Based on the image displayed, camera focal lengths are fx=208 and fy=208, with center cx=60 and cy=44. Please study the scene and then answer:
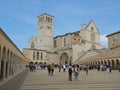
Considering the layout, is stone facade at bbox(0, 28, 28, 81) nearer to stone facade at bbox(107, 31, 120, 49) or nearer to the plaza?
the plaza

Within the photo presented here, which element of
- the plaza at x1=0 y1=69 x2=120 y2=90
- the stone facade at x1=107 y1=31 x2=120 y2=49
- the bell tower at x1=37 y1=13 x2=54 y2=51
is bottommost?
the plaza at x1=0 y1=69 x2=120 y2=90

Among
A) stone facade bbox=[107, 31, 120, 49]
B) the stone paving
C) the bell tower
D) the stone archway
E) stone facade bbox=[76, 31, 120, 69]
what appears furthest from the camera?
the bell tower

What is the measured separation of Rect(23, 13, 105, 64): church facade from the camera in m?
82.9

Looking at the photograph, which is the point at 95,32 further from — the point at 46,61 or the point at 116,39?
the point at 116,39

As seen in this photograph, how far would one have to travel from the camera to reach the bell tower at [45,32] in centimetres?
9894

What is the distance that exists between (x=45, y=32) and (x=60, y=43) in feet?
30.1

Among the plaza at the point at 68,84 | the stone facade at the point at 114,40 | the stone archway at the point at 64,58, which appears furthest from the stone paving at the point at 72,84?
the stone archway at the point at 64,58

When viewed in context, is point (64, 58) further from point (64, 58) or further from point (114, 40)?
point (114, 40)

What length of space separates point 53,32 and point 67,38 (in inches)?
425

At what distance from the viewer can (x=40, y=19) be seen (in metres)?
102

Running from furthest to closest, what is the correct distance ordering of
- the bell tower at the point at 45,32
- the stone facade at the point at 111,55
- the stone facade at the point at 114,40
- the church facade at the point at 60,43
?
the bell tower at the point at 45,32, the church facade at the point at 60,43, the stone facade at the point at 114,40, the stone facade at the point at 111,55

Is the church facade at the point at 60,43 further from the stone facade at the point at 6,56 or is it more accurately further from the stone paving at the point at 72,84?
the stone paving at the point at 72,84

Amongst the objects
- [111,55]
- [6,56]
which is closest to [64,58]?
[111,55]

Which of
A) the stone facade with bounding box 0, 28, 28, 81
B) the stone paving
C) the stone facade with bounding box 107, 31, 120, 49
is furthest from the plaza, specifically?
the stone facade with bounding box 107, 31, 120, 49
